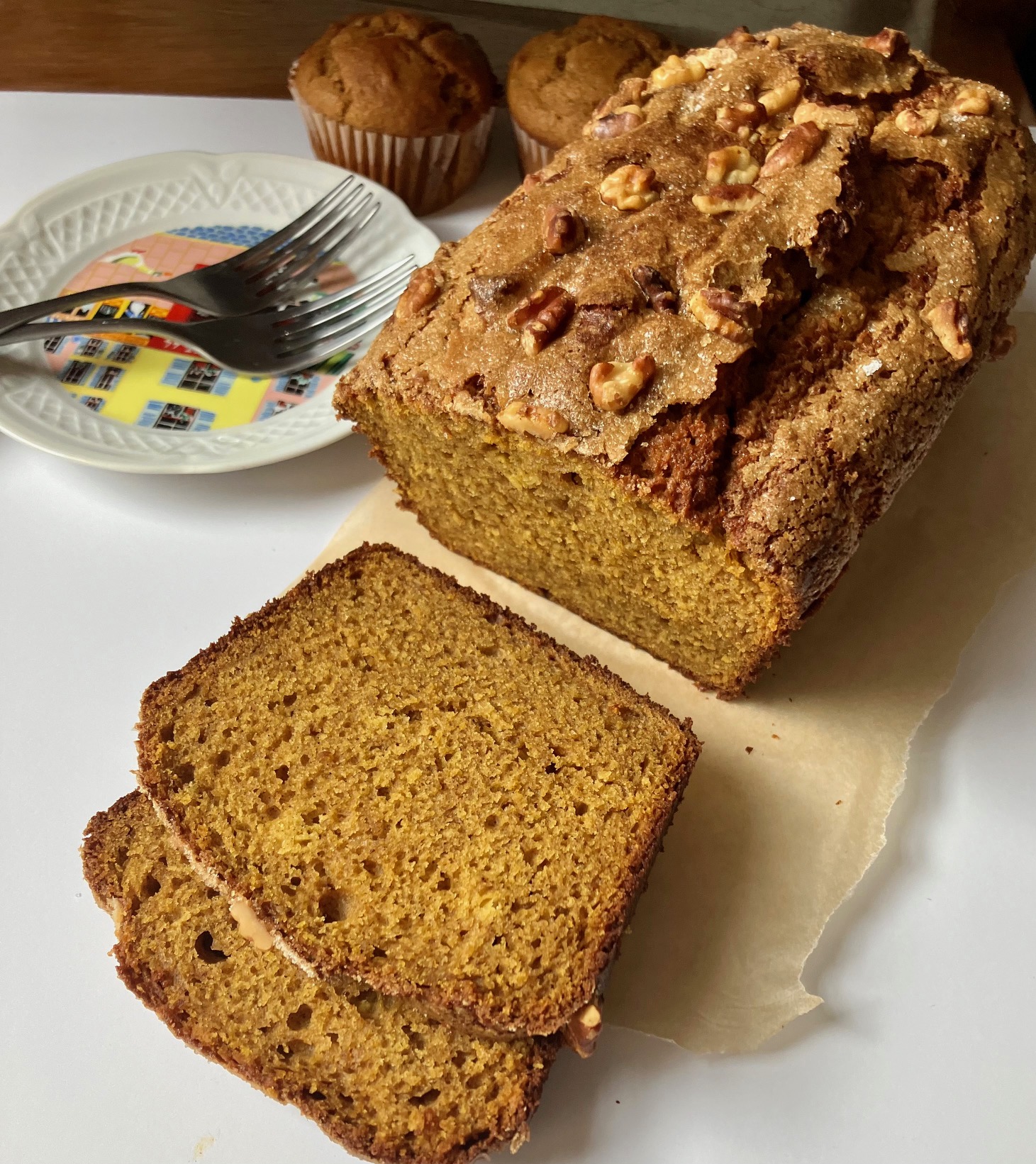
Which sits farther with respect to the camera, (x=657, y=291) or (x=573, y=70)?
(x=573, y=70)

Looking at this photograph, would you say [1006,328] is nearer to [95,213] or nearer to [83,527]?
[83,527]

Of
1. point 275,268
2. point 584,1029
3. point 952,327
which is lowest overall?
point 584,1029

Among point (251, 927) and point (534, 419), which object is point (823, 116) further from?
point (251, 927)

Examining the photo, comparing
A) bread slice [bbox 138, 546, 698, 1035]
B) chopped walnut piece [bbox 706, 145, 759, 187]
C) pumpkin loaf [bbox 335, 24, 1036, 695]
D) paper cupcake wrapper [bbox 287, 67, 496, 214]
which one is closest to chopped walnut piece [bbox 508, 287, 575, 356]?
pumpkin loaf [bbox 335, 24, 1036, 695]

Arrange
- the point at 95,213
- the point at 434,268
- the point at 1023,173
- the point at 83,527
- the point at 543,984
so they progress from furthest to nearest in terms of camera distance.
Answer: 1. the point at 95,213
2. the point at 83,527
3. the point at 1023,173
4. the point at 434,268
5. the point at 543,984

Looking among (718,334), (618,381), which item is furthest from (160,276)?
(718,334)

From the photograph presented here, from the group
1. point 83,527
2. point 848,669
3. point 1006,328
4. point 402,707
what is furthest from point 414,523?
point 1006,328
